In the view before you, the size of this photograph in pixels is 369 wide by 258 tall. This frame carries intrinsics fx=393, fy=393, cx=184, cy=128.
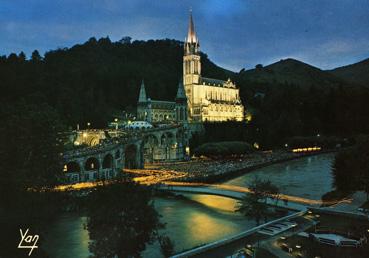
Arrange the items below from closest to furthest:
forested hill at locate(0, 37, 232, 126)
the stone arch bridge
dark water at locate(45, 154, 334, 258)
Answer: dark water at locate(45, 154, 334, 258)
the stone arch bridge
forested hill at locate(0, 37, 232, 126)

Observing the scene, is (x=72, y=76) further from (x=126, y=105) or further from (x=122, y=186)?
(x=122, y=186)

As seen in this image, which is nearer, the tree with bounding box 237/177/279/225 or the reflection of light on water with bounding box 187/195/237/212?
the tree with bounding box 237/177/279/225

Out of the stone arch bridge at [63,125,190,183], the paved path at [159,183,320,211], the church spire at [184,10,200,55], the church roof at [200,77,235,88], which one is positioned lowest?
the paved path at [159,183,320,211]

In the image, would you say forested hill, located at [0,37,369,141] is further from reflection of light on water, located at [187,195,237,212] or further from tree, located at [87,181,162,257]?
tree, located at [87,181,162,257]

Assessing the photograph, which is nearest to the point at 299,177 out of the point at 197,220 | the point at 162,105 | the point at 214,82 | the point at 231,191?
the point at 231,191

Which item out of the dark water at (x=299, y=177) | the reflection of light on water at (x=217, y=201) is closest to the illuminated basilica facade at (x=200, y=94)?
the dark water at (x=299, y=177)

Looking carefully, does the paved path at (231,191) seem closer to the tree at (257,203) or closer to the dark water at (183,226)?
the dark water at (183,226)

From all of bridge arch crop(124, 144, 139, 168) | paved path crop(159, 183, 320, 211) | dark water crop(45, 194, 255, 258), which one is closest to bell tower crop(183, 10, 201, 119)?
bridge arch crop(124, 144, 139, 168)
